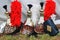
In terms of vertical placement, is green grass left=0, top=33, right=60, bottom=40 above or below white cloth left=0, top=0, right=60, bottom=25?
below

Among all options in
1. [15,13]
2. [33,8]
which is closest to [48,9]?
[33,8]

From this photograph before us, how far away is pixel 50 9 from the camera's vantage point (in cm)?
148

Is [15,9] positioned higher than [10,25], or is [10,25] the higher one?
[15,9]

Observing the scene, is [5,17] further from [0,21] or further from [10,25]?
[10,25]

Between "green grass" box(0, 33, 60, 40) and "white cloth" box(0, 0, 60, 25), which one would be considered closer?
"green grass" box(0, 33, 60, 40)

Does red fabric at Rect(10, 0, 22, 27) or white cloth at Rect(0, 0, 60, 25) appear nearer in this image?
red fabric at Rect(10, 0, 22, 27)

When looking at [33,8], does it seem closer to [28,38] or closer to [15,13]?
[15,13]

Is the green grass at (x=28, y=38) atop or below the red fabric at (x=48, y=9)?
below

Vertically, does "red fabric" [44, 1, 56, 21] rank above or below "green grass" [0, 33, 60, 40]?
above

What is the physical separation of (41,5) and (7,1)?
32 centimetres

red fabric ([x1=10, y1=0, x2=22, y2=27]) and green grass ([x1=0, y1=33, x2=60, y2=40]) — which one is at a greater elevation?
red fabric ([x1=10, y1=0, x2=22, y2=27])

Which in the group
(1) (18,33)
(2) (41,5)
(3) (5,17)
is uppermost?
(2) (41,5)

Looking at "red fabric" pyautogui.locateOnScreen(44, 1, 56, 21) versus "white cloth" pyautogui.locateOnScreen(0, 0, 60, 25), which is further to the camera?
"white cloth" pyautogui.locateOnScreen(0, 0, 60, 25)

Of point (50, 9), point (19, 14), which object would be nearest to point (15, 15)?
point (19, 14)
